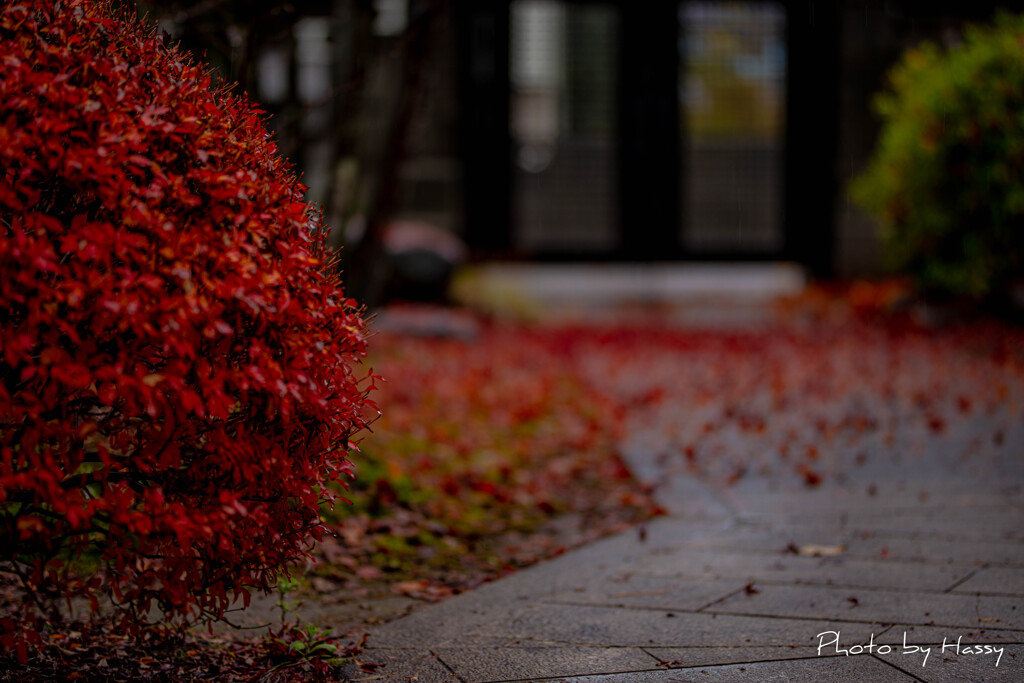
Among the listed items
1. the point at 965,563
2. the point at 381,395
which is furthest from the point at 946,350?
the point at 965,563

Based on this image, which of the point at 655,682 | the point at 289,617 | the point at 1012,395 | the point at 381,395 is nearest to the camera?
the point at 655,682

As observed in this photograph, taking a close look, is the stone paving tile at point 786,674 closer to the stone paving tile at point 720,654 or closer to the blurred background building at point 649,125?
the stone paving tile at point 720,654

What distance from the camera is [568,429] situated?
6.77m

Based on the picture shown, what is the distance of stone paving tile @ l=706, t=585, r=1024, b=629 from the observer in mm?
3174

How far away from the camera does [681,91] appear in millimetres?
14125

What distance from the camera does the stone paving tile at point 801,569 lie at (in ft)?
11.8

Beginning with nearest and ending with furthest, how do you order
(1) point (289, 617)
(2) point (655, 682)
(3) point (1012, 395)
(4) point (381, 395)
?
(2) point (655, 682)
(1) point (289, 617)
(3) point (1012, 395)
(4) point (381, 395)

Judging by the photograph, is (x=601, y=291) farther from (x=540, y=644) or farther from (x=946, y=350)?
(x=540, y=644)

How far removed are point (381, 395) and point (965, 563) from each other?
15.0 ft

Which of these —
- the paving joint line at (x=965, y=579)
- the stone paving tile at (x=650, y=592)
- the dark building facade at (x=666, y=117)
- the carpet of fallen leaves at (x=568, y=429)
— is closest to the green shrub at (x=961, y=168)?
the carpet of fallen leaves at (x=568, y=429)

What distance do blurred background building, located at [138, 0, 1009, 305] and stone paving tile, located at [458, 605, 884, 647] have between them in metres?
9.12

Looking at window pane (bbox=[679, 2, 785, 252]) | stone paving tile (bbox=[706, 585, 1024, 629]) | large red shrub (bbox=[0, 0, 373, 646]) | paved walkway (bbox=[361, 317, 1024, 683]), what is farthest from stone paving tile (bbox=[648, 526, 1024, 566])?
window pane (bbox=[679, 2, 785, 252])

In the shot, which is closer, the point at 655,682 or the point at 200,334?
the point at 200,334

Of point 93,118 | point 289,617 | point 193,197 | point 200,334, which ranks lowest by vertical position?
point 289,617
